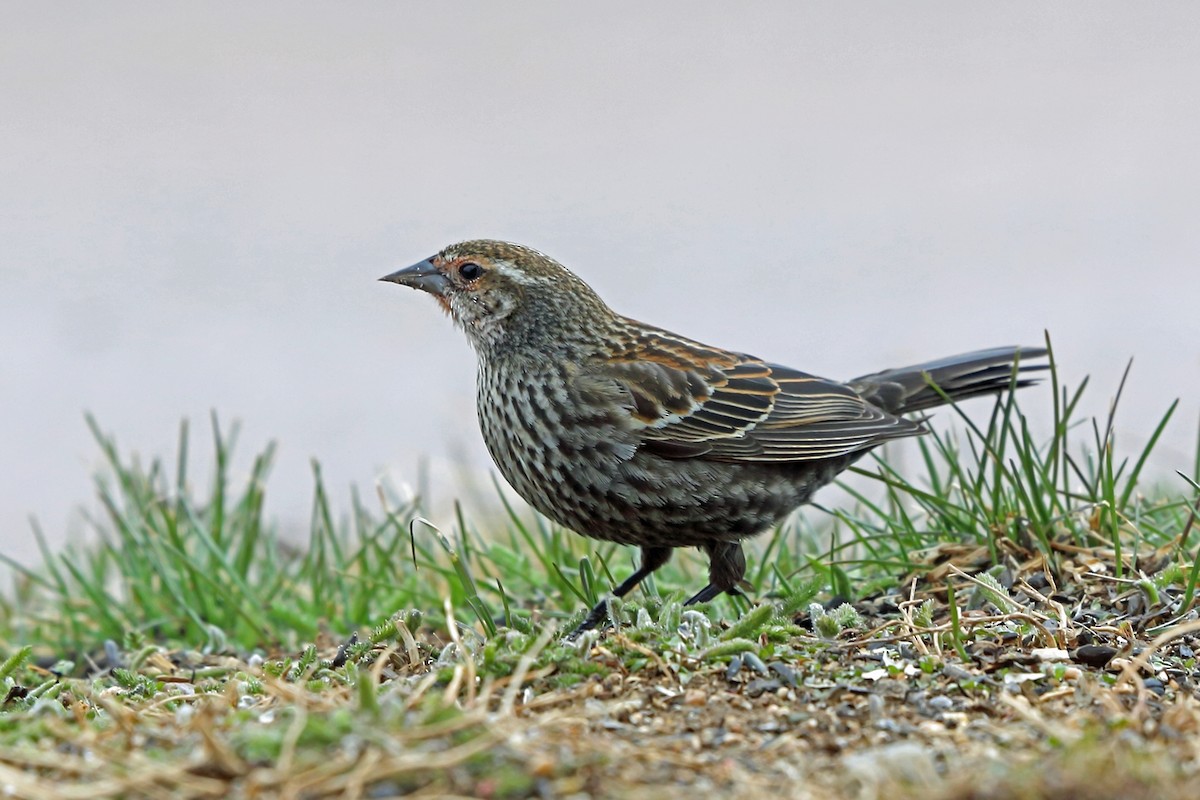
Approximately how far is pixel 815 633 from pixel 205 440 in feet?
19.1

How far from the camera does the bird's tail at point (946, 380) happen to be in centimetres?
584

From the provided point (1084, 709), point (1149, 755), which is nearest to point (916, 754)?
point (1149, 755)

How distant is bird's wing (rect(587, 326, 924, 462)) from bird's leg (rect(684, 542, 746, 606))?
317 millimetres

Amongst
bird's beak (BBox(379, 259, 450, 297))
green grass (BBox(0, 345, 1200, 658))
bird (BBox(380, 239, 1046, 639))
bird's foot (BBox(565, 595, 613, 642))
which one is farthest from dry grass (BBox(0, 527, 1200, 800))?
bird's beak (BBox(379, 259, 450, 297))

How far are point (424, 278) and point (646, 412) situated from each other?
111cm

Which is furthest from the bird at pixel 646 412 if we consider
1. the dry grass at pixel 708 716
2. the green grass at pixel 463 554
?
the dry grass at pixel 708 716

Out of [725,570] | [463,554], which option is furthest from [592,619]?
[463,554]

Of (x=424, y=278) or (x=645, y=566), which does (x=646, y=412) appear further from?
(x=424, y=278)

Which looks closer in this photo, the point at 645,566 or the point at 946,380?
the point at 645,566

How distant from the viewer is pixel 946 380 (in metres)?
5.88

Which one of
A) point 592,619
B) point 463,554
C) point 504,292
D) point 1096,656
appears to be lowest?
point 1096,656

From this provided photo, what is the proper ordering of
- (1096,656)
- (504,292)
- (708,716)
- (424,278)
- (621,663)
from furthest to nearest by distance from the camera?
(424,278) < (504,292) < (1096,656) < (621,663) < (708,716)

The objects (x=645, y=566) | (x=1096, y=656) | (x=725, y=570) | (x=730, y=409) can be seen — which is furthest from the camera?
(x=730, y=409)

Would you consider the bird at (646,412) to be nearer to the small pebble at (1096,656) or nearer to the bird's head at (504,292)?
the bird's head at (504,292)
